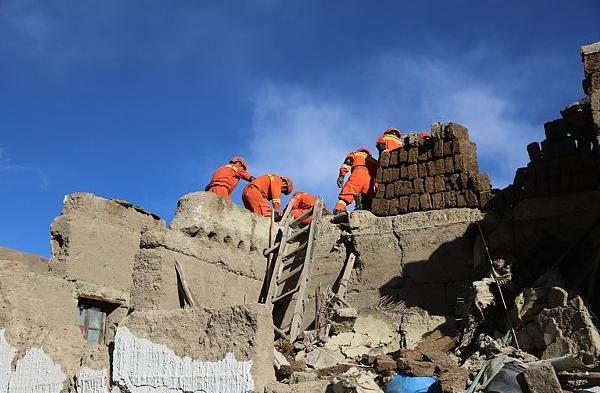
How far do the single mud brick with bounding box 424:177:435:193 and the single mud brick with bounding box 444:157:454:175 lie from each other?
7.7 inches

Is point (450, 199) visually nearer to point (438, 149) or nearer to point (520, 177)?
point (438, 149)

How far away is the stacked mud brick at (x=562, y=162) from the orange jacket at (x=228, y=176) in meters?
4.95

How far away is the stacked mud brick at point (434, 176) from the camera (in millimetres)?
9484

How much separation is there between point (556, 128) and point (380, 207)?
7.56 ft

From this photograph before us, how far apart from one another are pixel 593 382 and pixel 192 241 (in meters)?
4.37

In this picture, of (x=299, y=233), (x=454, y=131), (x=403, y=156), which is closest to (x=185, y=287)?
(x=299, y=233)

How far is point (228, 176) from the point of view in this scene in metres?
12.9

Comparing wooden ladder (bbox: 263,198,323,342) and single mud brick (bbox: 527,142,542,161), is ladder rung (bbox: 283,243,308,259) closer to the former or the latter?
wooden ladder (bbox: 263,198,323,342)

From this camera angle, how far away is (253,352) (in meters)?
5.68

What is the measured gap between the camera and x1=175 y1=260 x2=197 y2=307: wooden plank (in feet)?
A: 26.3

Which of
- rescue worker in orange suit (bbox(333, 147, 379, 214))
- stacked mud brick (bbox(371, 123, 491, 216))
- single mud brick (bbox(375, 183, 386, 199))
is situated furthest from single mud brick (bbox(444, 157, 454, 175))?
rescue worker in orange suit (bbox(333, 147, 379, 214))

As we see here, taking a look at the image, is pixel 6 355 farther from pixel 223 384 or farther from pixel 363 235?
pixel 363 235

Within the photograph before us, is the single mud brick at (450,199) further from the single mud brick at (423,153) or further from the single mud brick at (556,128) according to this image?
the single mud brick at (556,128)

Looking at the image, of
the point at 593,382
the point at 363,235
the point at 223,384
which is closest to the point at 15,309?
the point at 223,384
